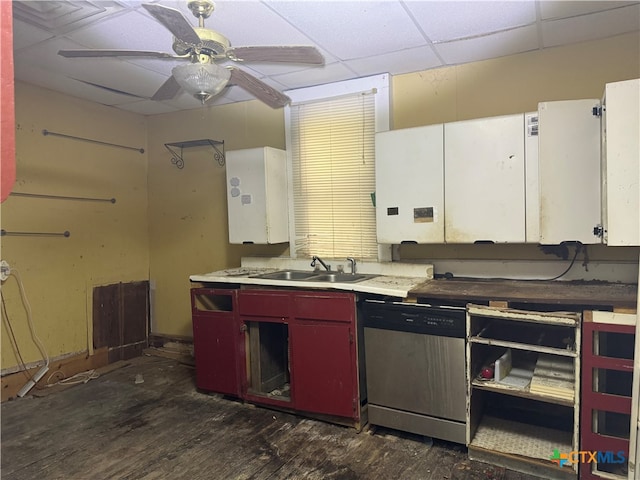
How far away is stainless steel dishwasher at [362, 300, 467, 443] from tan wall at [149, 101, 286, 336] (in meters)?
1.58

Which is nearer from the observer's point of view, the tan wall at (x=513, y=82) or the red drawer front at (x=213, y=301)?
the tan wall at (x=513, y=82)

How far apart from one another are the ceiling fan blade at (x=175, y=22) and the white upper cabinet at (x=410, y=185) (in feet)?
5.23

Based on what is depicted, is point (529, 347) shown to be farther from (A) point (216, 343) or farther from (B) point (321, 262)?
(A) point (216, 343)

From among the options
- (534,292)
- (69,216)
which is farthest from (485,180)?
(69,216)

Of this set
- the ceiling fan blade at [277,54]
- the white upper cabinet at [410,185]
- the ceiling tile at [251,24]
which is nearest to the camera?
the ceiling fan blade at [277,54]

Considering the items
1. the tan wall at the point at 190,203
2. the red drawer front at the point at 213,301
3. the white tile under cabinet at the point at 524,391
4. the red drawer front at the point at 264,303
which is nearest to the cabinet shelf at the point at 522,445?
the white tile under cabinet at the point at 524,391

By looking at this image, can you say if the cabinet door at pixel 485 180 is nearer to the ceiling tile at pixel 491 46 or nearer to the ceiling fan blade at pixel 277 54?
the ceiling tile at pixel 491 46

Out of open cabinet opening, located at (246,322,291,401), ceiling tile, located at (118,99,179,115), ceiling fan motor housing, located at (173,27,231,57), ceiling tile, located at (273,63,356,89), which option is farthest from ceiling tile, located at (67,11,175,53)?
open cabinet opening, located at (246,322,291,401)

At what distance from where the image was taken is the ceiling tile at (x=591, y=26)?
2.43 metres

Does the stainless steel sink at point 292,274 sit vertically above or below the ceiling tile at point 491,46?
below

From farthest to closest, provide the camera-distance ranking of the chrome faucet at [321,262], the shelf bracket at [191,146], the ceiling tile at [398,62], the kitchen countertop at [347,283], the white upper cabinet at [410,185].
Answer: the shelf bracket at [191,146] → the chrome faucet at [321,262] → the ceiling tile at [398,62] → the white upper cabinet at [410,185] → the kitchen countertop at [347,283]

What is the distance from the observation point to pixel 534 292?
2449mm

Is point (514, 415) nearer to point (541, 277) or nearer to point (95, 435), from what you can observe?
point (541, 277)

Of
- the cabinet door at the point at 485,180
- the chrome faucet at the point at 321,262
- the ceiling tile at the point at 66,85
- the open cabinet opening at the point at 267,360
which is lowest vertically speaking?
the open cabinet opening at the point at 267,360
